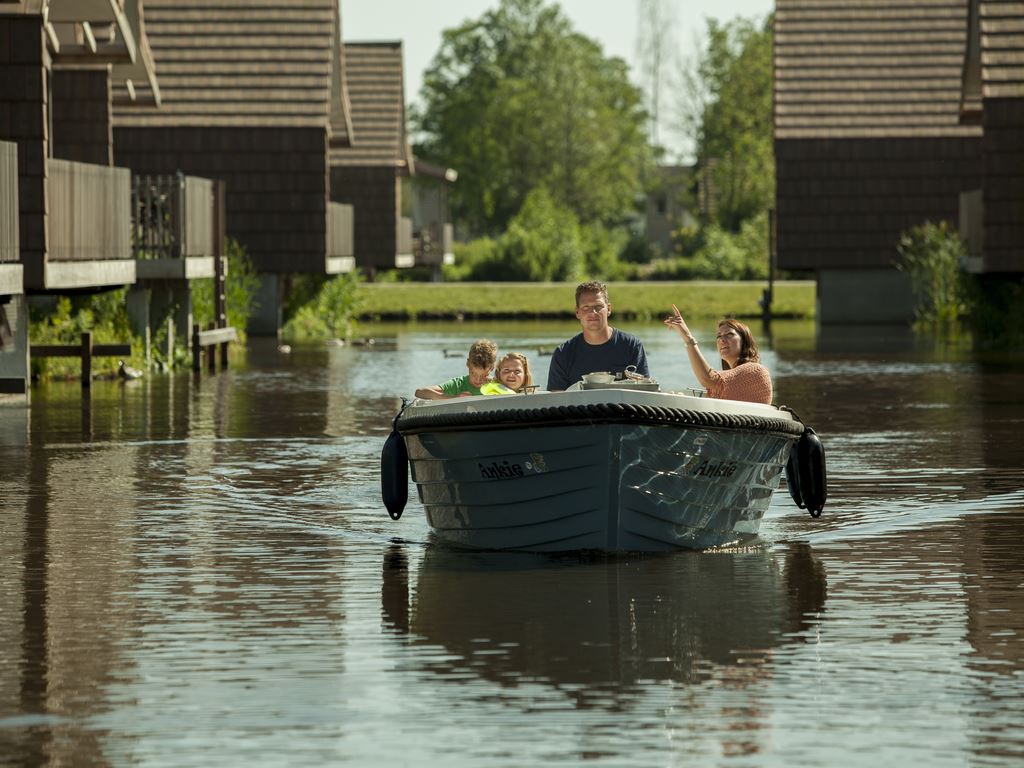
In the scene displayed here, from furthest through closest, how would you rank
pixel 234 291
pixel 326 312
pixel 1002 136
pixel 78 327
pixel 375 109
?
pixel 375 109
pixel 326 312
pixel 234 291
pixel 1002 136
pixel 78 327

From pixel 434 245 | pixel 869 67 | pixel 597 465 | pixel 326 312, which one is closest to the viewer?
pixel 597 465

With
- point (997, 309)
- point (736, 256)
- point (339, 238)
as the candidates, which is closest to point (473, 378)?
point (997, 309)

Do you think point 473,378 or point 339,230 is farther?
point 339,230

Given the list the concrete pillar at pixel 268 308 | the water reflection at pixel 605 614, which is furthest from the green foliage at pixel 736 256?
the water reflection at pixel 605 614

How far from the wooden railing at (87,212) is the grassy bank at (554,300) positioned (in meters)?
36.4

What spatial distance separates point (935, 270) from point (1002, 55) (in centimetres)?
911

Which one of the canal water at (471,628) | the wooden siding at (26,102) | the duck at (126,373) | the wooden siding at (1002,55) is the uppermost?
the wooden siding at (1002,55)

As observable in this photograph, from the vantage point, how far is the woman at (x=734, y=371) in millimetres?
14781

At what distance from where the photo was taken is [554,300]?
74062 mm

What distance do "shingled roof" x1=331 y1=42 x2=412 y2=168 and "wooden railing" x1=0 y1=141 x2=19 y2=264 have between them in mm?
37117

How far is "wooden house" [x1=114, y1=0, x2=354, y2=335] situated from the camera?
49.0 metres

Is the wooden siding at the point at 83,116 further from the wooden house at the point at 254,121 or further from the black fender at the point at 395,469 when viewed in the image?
the black fender at the point at 395,469

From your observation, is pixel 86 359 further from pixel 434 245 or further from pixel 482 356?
pixel 434 245

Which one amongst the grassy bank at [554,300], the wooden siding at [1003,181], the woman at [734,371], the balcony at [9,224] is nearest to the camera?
the woman at [734,371]
